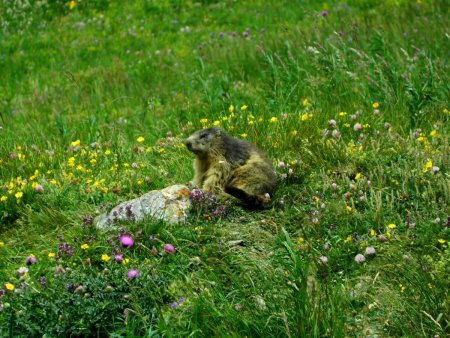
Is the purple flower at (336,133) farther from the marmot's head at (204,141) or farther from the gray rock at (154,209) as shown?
the gray rock at (154,209)

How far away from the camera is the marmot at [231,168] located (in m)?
5.97

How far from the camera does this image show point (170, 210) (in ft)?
18.4

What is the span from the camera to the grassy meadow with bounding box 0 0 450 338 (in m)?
4.31

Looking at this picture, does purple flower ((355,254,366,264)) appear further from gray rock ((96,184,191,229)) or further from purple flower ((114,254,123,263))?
purple flower ((114,254,123,263))

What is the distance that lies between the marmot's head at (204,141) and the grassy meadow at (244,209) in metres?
0.49

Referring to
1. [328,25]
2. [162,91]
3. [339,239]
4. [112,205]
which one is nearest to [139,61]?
[162,91]

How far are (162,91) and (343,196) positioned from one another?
5.64 meters

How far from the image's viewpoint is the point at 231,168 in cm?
638

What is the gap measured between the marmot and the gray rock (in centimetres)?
44

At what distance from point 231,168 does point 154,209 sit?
1050 millimetres

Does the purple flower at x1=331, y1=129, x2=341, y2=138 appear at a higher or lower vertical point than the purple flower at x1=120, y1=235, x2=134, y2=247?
lower

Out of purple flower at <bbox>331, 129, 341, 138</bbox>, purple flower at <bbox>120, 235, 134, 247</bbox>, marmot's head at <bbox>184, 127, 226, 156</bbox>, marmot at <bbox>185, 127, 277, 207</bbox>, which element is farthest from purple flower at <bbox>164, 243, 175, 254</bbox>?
purple flower at <bbox>331, 129, 341, 138</bbox>

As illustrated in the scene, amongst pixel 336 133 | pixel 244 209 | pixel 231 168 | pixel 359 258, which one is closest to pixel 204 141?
pixel 231 168

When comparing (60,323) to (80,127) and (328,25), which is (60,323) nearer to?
(80,127)
